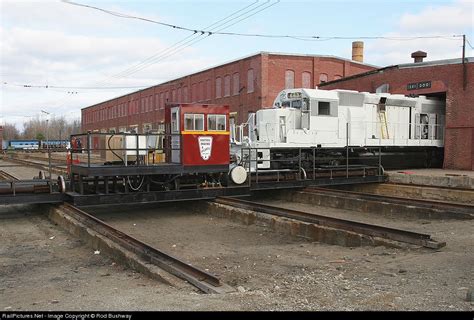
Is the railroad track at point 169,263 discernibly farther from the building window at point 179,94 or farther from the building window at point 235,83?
the building window at point 179,94

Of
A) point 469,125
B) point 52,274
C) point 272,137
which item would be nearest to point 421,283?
point 52,274

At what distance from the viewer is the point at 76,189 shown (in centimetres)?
1398

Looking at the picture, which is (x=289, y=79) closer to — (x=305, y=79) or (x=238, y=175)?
(x=305, y=79)

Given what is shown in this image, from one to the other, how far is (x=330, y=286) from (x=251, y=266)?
80.9 inches

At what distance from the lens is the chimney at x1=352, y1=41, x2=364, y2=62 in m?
47.1

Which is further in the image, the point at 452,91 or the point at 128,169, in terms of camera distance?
the point at 452,91

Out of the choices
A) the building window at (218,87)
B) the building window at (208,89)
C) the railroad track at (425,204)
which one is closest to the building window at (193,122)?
the railroad track at (425,204)

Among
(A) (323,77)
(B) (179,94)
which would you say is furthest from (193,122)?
(B) (179,94)

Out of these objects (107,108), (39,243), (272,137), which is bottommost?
(39,243)

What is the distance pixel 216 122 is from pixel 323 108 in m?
6.85

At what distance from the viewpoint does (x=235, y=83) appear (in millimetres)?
42344

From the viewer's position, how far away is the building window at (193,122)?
44.8ft
